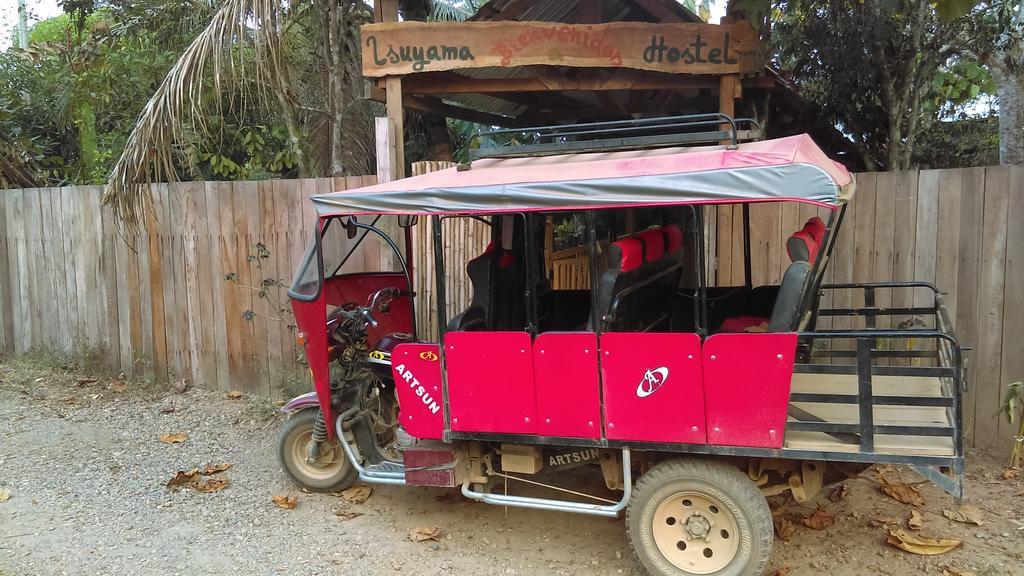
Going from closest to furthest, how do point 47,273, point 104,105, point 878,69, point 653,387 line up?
point 653,387
point 878,69
point 47,273
point 104,105

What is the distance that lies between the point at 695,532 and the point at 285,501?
269cm

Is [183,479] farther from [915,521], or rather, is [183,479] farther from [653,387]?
[915,521]

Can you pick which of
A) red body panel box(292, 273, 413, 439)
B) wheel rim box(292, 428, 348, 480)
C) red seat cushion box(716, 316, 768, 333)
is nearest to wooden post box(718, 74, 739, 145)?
red seat cushion box(716, 316, 768, 333)

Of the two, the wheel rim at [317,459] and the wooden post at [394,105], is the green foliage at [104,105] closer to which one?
the wooden post at [394,105]

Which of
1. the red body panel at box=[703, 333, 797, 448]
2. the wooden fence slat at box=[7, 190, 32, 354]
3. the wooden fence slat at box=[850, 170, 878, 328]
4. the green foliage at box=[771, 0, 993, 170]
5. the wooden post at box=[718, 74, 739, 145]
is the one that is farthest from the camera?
the wooden fence slat at box=[7, 190, 32, 354]

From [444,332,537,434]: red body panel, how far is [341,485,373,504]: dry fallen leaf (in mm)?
1226

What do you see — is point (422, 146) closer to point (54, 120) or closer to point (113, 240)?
point (113, 240)

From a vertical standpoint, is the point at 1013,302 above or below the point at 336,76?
below

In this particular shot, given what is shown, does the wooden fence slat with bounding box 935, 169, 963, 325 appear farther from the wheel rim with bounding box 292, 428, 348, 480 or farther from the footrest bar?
the wheel rim with bounding box 292, 428, 348, 480

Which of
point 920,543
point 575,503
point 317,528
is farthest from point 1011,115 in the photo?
point 317,528

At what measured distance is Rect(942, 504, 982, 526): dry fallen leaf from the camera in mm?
4160

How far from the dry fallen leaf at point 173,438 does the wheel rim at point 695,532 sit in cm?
421

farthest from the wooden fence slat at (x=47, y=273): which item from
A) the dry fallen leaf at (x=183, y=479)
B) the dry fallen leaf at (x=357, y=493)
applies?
the dry fallen leaf at (x=357, y=493)

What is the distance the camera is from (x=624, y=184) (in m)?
3.26
